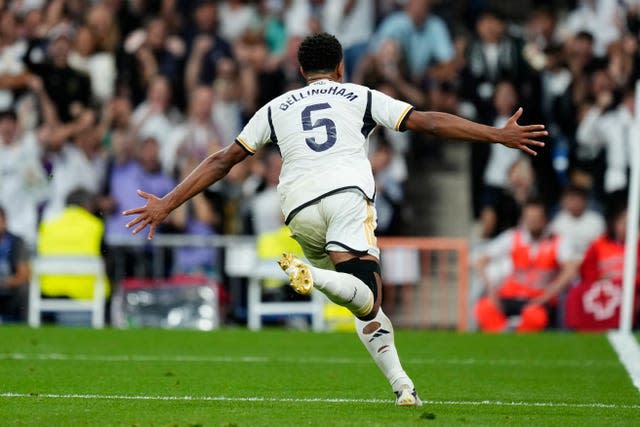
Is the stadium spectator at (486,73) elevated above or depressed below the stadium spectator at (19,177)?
above

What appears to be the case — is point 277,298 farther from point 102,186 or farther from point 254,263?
point 102,186

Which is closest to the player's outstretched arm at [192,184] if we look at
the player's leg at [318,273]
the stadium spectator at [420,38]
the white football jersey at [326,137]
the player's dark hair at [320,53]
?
the white football jersey at [326,137]

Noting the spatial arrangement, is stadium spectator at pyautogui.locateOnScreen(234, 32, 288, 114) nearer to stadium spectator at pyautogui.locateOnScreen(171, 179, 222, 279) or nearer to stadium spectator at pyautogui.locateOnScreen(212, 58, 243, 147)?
stadium spectator at pyautogui.locateOnScreen(212, 58, 243, 147)

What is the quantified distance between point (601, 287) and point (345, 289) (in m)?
10.0

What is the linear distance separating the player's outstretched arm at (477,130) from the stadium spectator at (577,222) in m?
10.1

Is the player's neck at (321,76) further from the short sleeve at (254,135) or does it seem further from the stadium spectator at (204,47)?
the stadium spectator at (204,47)

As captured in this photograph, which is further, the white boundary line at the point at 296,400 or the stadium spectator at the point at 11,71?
the stadium spectator at the point at 11,71

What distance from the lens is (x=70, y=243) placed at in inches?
733

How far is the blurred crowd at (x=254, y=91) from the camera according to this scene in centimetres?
1952

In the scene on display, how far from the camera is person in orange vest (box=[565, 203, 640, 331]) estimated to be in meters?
17.8

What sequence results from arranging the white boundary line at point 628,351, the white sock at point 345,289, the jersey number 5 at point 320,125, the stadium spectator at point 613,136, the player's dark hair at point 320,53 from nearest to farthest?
the white sock at point 345,289 → the jersey number 5 at point 320,125 → the player's dark hair at point 320,53 → the white boundary line at point 628,351 → the stadium spectator at point 613,136

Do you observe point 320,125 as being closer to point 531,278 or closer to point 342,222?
point 342,222

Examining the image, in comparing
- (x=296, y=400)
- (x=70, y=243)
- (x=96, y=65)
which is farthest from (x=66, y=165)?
(x=296, y=400)

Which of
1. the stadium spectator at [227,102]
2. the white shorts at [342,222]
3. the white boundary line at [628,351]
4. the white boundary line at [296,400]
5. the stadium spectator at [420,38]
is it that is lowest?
the white boundary line at [628,351]
